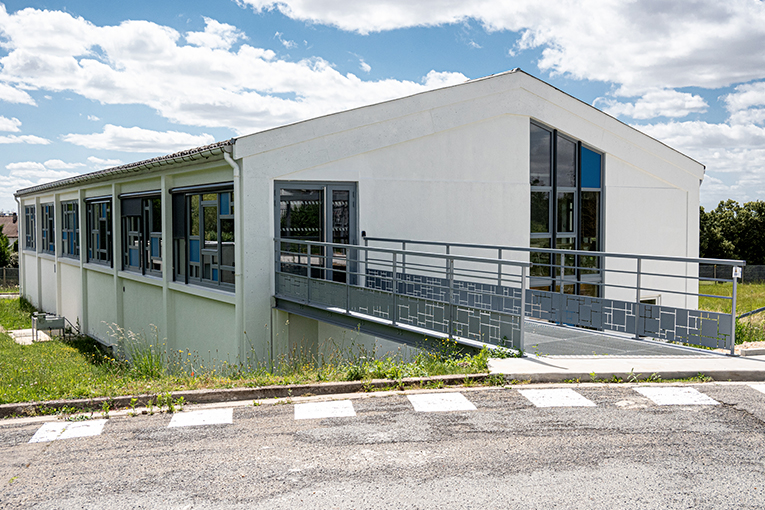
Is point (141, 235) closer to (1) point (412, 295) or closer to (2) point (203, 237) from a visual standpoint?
(2) point (203, 237)

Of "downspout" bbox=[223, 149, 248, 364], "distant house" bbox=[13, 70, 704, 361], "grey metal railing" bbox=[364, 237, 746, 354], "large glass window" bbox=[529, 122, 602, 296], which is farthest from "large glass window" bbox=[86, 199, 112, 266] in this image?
"large glass window" bbox=[529, 122, 602, 296]

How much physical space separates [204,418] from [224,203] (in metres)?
6.46

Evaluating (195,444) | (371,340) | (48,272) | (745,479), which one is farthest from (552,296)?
(48,272)

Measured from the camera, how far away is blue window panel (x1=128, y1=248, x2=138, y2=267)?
53.0ft

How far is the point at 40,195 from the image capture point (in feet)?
82.0

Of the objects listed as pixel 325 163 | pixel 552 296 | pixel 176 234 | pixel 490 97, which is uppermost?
pixel 490 97

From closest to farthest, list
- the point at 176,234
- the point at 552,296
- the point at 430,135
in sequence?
the point at 552,296
the point at 430,135
the point at 176,234

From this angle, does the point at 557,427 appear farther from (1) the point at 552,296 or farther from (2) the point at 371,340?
(2) the point at 371,340

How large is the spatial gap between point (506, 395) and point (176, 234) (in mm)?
9117

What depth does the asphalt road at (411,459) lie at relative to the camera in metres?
4.16

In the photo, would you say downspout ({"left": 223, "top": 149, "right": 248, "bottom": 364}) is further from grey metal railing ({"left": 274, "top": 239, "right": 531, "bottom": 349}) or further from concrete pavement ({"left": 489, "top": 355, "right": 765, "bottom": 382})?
concrete pavement ({"left": 489, "top": 355, "right": 765, "bottom": 382})

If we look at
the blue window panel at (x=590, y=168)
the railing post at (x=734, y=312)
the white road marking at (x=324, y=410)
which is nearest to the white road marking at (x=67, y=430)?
the white road marking at (x=324, y=410)

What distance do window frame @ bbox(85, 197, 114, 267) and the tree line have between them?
4915 centimetres

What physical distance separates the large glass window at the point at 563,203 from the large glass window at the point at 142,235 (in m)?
8.38
